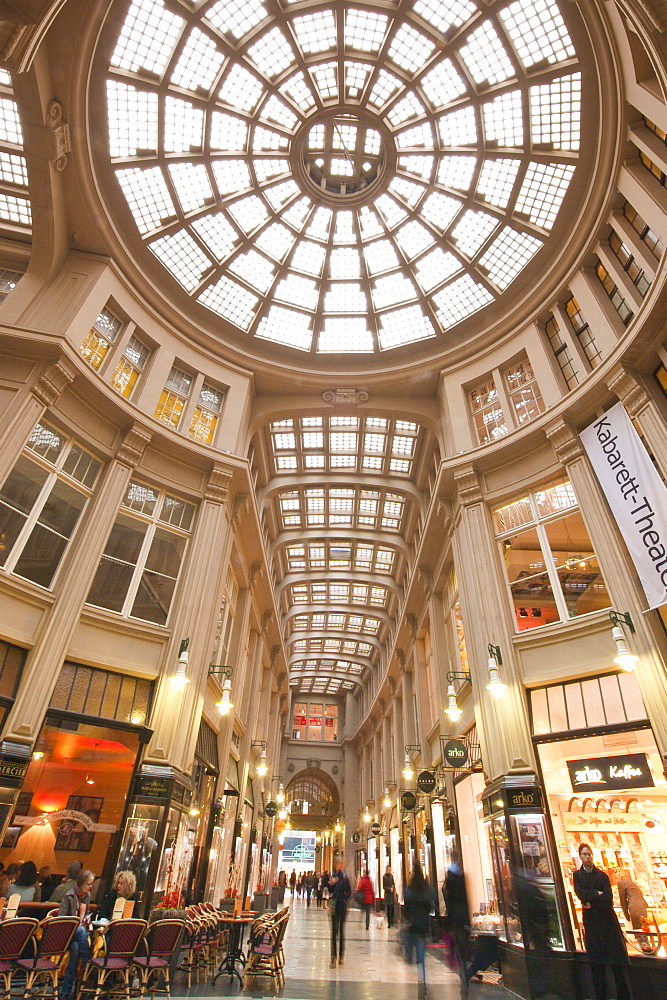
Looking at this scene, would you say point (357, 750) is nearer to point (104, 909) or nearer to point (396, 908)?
point (396, 908)

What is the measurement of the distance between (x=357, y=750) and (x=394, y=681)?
65.2ft

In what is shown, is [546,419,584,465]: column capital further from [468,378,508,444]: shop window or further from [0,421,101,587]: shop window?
[0,421,101,587]: shop window

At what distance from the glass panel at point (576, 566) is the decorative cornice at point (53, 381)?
12.3m

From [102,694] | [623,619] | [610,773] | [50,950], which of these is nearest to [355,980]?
[50,950]

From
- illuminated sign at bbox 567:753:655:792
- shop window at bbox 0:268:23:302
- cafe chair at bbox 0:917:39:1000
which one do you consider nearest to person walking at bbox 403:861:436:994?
illuminated sign at bbox 567:753:655:792

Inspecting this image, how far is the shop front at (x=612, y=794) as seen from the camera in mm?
10039

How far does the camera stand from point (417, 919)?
816 cm

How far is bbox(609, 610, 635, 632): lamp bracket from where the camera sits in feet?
34.8

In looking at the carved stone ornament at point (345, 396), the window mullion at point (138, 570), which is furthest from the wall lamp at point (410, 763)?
the window mullion at point (138, 570)

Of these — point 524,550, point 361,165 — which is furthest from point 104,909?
point 361,165

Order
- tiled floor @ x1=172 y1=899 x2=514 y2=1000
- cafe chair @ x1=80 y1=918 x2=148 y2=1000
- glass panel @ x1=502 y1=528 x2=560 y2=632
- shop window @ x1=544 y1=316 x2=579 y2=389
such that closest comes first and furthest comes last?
cafe chair @ x1=80 y1=918 x2=148 y2=1000, tiled floor @ x1=172 y1=899 x2=514 y2=1000, glass panel @ x1=502 y1=528 x2=560 y2=632, shop window @ x1=544 y1=316 x2=579 y2=389

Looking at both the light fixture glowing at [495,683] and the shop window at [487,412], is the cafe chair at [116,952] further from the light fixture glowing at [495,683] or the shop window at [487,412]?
the shop window at [487,412]

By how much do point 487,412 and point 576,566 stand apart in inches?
241

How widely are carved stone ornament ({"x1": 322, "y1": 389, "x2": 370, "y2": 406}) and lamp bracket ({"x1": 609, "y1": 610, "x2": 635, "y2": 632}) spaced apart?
1193 cm
